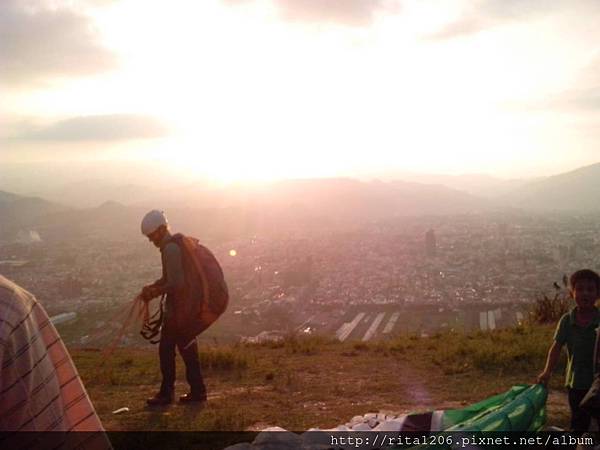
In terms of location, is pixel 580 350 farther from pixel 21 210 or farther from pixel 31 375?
pixel 21 210

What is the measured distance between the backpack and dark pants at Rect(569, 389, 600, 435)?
3346 mm

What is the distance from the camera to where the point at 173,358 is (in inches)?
236

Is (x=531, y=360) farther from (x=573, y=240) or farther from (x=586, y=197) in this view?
(x=586, y=197)

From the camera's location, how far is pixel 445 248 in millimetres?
51188

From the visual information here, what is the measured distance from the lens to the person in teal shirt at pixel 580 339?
14.2 ft

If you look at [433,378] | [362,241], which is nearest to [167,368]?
[433,378]

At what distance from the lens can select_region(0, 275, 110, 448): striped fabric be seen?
1.38 metres

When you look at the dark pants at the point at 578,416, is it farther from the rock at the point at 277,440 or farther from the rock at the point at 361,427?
the rock at the point at 277,440

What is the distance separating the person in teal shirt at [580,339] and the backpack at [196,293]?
3205 millimetres

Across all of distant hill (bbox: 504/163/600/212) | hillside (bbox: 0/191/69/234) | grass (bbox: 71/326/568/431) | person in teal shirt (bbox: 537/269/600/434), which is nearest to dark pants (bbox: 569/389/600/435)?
person in teal shirt (bbox: 537/269/600/434)

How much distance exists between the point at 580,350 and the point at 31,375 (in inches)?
167

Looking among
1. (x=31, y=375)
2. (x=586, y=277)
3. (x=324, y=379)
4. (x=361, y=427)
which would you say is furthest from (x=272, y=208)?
(x=31, y=375)

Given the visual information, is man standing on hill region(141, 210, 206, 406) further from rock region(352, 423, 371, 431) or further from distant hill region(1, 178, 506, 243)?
distant hill region(1, 178, 506, 243)

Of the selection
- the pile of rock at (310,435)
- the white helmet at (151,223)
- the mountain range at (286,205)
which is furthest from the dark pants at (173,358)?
the mountain range at (286,205)
